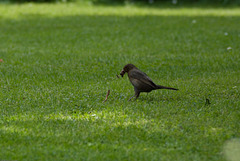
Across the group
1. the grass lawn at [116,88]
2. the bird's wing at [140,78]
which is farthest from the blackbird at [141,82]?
the grass lawn at [116,88]

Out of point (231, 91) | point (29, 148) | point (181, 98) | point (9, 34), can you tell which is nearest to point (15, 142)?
point (29, 148)

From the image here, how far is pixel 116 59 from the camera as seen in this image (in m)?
9.77

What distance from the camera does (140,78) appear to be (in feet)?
21.0

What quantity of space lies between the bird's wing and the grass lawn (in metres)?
0.32

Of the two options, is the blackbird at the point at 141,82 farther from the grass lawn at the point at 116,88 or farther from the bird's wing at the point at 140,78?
the grass lawn at the point at 116,88

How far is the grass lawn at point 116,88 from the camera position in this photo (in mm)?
4703

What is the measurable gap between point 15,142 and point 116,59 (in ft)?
17.2

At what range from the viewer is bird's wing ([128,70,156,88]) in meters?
6.34

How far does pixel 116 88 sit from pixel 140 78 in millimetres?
1147

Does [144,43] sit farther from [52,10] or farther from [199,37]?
[52,10]

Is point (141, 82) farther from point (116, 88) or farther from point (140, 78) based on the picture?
point (116, 88)

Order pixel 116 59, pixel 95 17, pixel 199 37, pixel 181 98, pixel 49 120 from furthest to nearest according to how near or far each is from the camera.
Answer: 1. pixel 95 17
2. pixel 199 37
3. pixel 116 59
4. pixel 181 98
5. pixel 49 120

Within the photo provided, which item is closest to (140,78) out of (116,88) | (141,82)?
(141,82)

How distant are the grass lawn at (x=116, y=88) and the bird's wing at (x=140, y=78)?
0.32 meters
